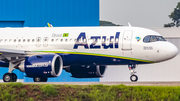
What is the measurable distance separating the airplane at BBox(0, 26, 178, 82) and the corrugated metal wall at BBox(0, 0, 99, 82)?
9363 millimetres

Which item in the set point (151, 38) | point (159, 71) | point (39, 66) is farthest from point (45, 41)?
point (159, 71)

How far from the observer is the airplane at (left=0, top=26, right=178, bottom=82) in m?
24.2

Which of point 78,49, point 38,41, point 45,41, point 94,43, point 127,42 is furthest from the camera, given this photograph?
point 38,41

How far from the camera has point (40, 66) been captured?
23953 millimetres

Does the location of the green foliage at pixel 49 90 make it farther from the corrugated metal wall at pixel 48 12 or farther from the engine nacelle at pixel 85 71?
the corrugated metal wall at pixel 48 12

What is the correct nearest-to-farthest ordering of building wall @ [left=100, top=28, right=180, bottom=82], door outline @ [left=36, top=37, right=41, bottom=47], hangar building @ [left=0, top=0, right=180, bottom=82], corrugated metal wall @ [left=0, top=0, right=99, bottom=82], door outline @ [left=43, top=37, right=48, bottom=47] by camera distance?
door outline @ [left=43, top=37, right=48, bottom=47] < door outline @ [left=36, top=37, right=41, bottom=47] < building wall @ [left=100, top=28, right=180, bottom=82] < hangar building @ [left=0, top=0, right=180, bottom=82] < corrugated metal wall @ [left=0, top=0, right=99, bottom=82]

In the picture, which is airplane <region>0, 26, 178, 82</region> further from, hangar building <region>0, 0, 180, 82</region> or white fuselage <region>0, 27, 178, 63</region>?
hangar building <region>0, 0, 180, 82</region>

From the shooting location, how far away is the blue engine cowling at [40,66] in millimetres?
23812

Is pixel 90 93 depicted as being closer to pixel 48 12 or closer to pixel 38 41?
pixel 38 41

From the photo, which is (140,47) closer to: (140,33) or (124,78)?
(140,33)

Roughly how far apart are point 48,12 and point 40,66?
13.8 metres

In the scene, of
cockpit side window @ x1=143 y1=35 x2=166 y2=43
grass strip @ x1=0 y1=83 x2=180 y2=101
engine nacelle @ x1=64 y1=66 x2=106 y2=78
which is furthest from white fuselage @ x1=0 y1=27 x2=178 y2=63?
grass strip @ x1=0 y1=83 x2=180 y2=101

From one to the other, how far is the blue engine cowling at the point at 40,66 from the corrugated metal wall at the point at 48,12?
1252cm

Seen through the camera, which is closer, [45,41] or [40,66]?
[40,66]
